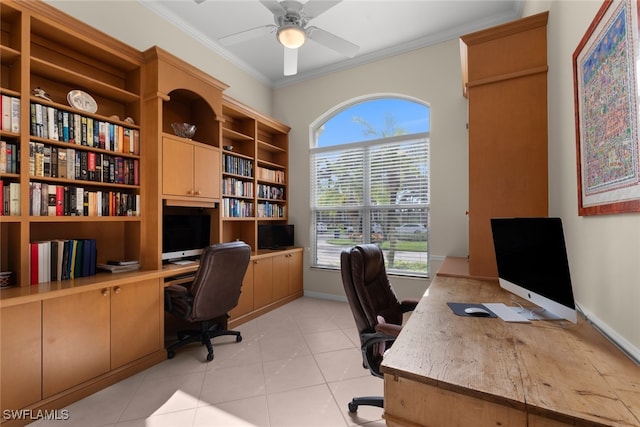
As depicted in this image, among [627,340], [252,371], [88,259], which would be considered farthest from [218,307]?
[627,340]

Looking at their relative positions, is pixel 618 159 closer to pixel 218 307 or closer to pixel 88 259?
pixel 218 307

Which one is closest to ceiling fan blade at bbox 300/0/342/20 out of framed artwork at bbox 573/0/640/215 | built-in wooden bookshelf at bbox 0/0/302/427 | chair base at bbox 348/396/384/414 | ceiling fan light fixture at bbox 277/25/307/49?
ceiling fan light fixture at bbox 277/25/307/49

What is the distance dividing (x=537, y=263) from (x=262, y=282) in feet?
9.81

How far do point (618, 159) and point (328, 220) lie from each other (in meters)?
3.45

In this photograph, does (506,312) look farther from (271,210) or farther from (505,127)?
(271,210)

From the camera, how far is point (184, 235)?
9.80 feet

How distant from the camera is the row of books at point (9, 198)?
1.81 metres

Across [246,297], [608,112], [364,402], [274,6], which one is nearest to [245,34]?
[274,6]

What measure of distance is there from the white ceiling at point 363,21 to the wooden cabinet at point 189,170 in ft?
4.92

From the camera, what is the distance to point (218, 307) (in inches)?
101

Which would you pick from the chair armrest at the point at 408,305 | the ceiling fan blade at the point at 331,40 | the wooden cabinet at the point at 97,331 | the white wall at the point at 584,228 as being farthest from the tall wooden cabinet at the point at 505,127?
the wooden cabinet at the point at 97,331

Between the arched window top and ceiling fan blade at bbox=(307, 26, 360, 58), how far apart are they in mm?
1475

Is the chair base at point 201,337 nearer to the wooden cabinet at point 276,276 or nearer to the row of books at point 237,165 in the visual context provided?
the wooden cabinet at point 276,276

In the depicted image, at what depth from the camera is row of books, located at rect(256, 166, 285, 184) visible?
4.09 meters
